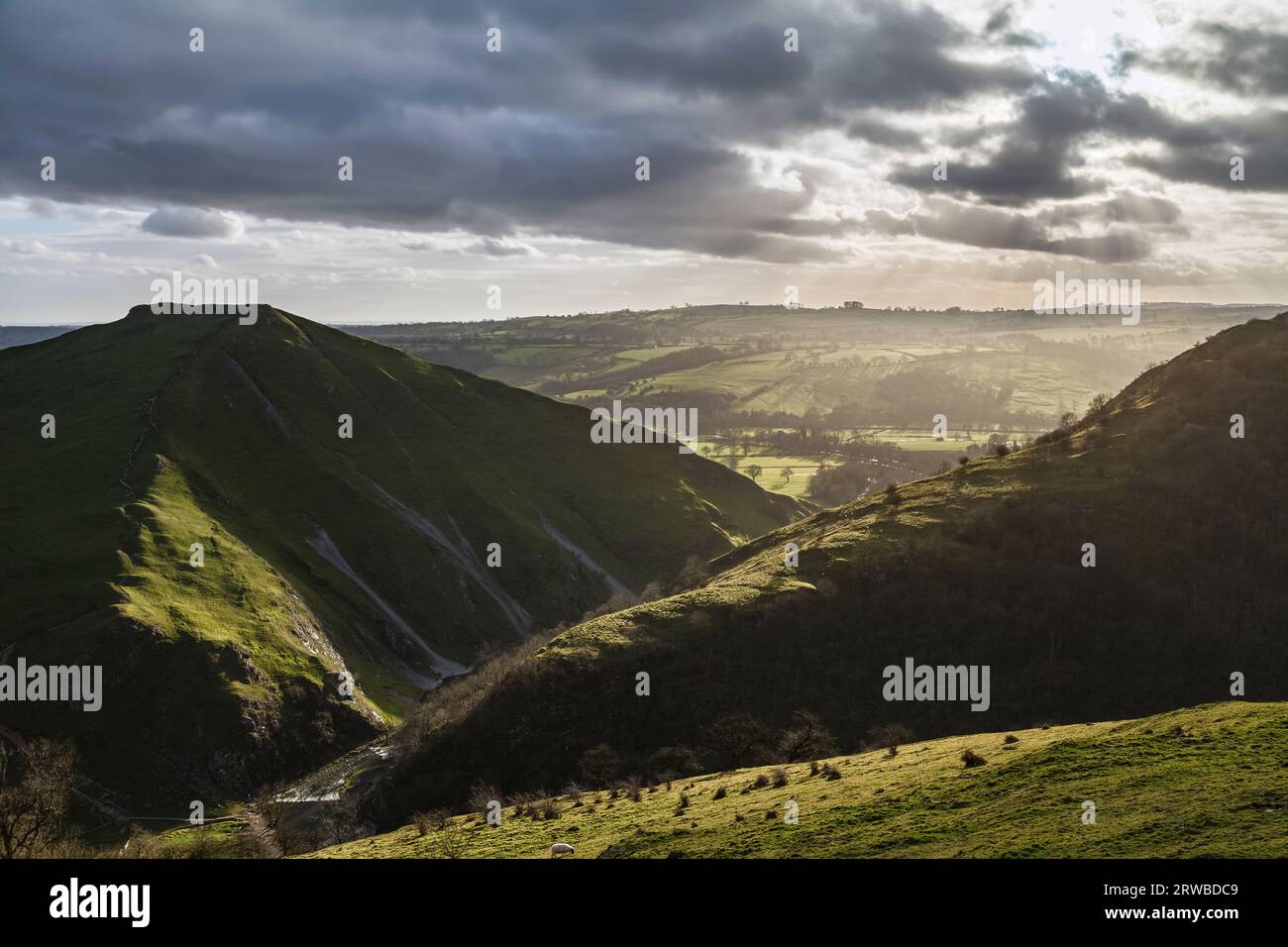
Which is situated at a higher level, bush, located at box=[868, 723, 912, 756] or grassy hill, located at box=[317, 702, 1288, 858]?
grassy hill, located at box=[317, 702, 1288, 858]

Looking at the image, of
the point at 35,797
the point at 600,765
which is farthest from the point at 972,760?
the point at 35,797

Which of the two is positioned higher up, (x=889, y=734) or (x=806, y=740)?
(x=806, y=740)

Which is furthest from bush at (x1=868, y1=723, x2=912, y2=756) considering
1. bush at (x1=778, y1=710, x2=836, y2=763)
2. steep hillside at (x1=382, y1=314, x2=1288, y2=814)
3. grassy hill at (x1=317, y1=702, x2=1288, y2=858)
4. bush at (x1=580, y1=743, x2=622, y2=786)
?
bush at (x1=580, y1=743, x2=622, y2=786)

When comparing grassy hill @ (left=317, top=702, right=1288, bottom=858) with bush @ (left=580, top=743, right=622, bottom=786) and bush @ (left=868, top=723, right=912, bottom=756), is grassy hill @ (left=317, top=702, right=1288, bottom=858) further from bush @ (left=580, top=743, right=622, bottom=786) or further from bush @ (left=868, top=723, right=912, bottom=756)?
bush @ (left=868, top=723, right=912, bottom=756)

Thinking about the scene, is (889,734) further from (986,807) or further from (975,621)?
(986,807)

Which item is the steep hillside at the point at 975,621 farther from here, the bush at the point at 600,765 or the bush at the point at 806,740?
the bush at the point at 806,740
